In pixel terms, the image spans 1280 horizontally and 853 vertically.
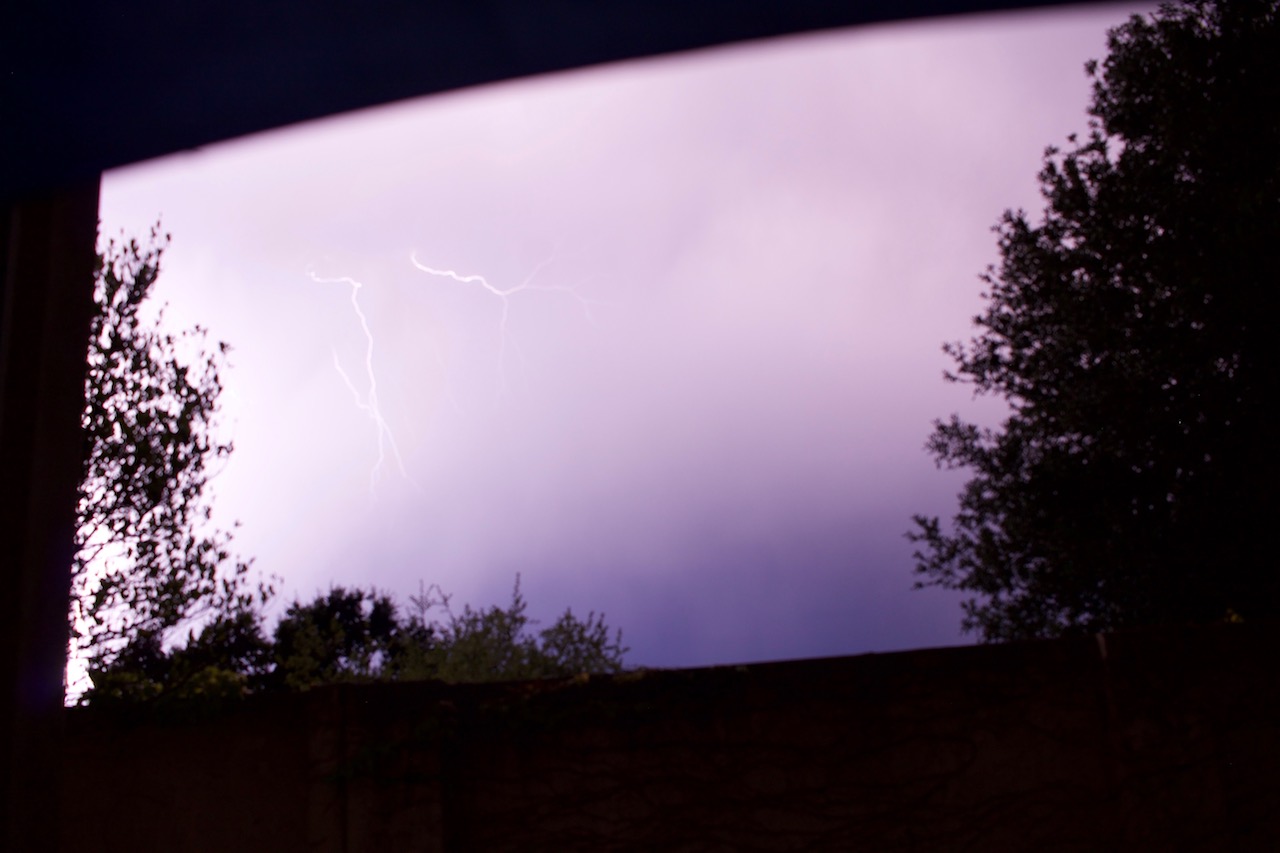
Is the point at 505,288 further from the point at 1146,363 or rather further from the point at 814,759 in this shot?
the point at 814,759

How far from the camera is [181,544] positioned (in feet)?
23.1

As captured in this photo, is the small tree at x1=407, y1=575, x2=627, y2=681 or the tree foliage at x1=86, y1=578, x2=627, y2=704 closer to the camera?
the tree foliage at x1=86, y1=578, x2=627, y2=704

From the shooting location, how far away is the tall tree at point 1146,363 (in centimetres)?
813

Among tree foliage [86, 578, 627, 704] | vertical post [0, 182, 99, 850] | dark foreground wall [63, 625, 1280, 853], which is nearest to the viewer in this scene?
vertical post [0, 182, 99, 850]

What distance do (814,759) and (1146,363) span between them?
19.5 feet

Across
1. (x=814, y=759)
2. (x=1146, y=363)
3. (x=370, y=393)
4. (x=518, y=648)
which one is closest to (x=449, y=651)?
(x=518, y=648)

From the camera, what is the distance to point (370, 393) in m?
10.1

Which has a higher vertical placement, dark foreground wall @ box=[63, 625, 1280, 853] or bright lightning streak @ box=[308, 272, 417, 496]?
bright lightning streak @ box=[308, 272, 417, 496]

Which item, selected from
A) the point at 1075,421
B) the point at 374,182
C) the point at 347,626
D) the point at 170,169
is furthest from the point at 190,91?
the point at 347,626

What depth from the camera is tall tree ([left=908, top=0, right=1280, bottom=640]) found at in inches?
320

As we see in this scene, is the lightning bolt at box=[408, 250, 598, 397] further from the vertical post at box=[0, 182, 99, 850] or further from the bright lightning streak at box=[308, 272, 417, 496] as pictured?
the vertical post at box=[0, 182, 99, 850]

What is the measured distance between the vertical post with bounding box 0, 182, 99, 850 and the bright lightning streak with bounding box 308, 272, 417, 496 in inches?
337

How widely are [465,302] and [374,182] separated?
1.66 m

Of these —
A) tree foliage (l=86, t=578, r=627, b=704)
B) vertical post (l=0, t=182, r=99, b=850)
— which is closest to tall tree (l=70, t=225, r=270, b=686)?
tree foliage (l=86, t=578, r=627, b=704)
